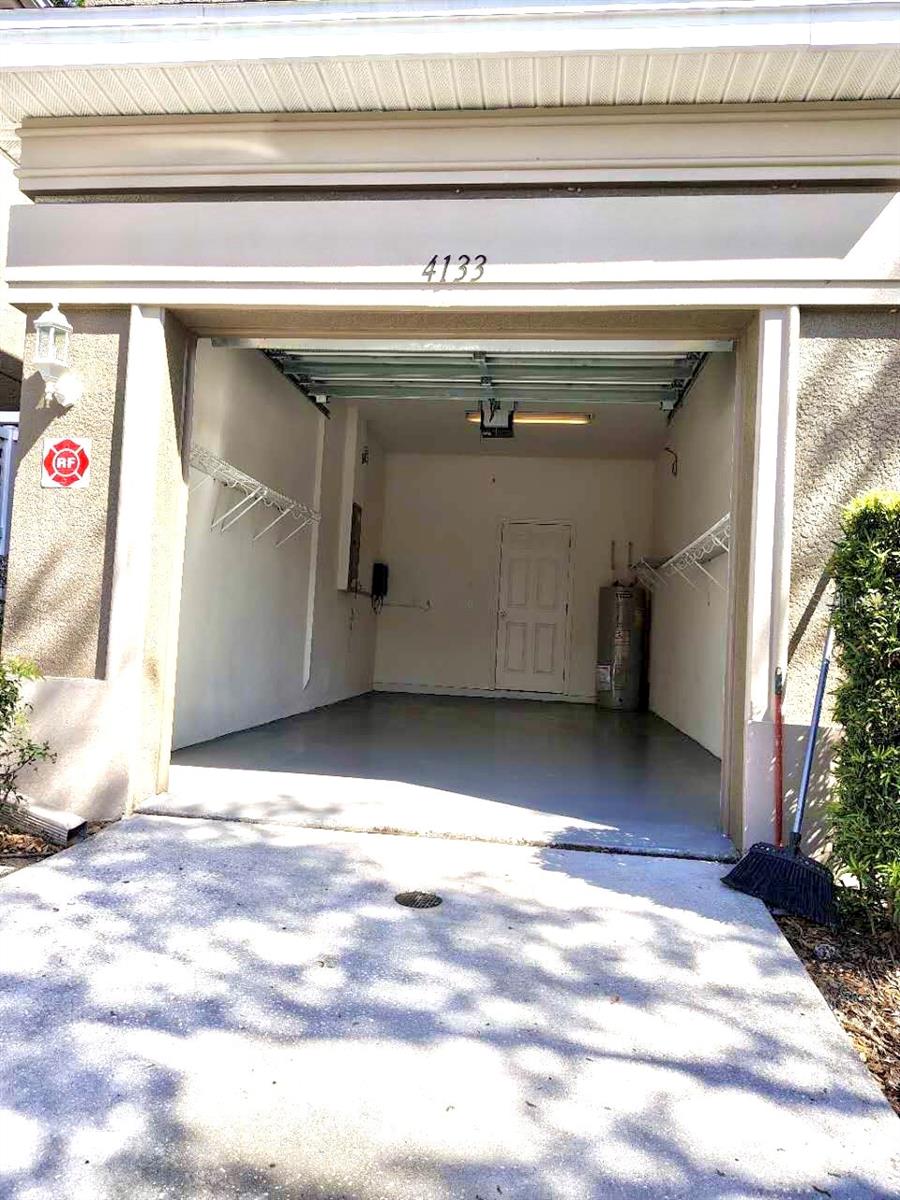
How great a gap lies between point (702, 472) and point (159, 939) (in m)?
5.88

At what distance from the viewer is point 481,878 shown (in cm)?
290

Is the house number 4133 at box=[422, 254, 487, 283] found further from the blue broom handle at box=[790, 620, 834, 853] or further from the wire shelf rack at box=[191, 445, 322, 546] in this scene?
the blue broom handle at box=[790, 620, 834, 853]

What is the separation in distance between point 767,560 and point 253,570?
4026 millimetres

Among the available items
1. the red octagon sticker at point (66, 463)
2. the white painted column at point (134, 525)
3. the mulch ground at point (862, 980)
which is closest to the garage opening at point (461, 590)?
the white painted column at point (134, 525)

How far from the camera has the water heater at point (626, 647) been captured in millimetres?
9836

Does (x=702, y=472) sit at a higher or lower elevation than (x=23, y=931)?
higher

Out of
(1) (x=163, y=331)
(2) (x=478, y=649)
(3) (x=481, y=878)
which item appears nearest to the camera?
(3) (x=481, y=878)

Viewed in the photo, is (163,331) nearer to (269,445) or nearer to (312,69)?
(312,69)

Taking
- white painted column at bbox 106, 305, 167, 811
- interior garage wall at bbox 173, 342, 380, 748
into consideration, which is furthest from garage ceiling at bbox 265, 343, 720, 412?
white painted column at bbox 106, 305, 167, 811

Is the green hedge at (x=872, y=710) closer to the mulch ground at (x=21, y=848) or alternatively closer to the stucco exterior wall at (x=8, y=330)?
the mulch ground at (x=21, y=848)

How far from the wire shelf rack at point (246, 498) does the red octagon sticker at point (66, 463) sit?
0.98 meters

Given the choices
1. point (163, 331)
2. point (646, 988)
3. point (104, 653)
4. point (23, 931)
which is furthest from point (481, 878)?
point (163, 331)

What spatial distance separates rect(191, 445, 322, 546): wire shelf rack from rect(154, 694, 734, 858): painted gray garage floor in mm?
1565

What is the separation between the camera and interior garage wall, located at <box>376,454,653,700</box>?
34.9 ft
